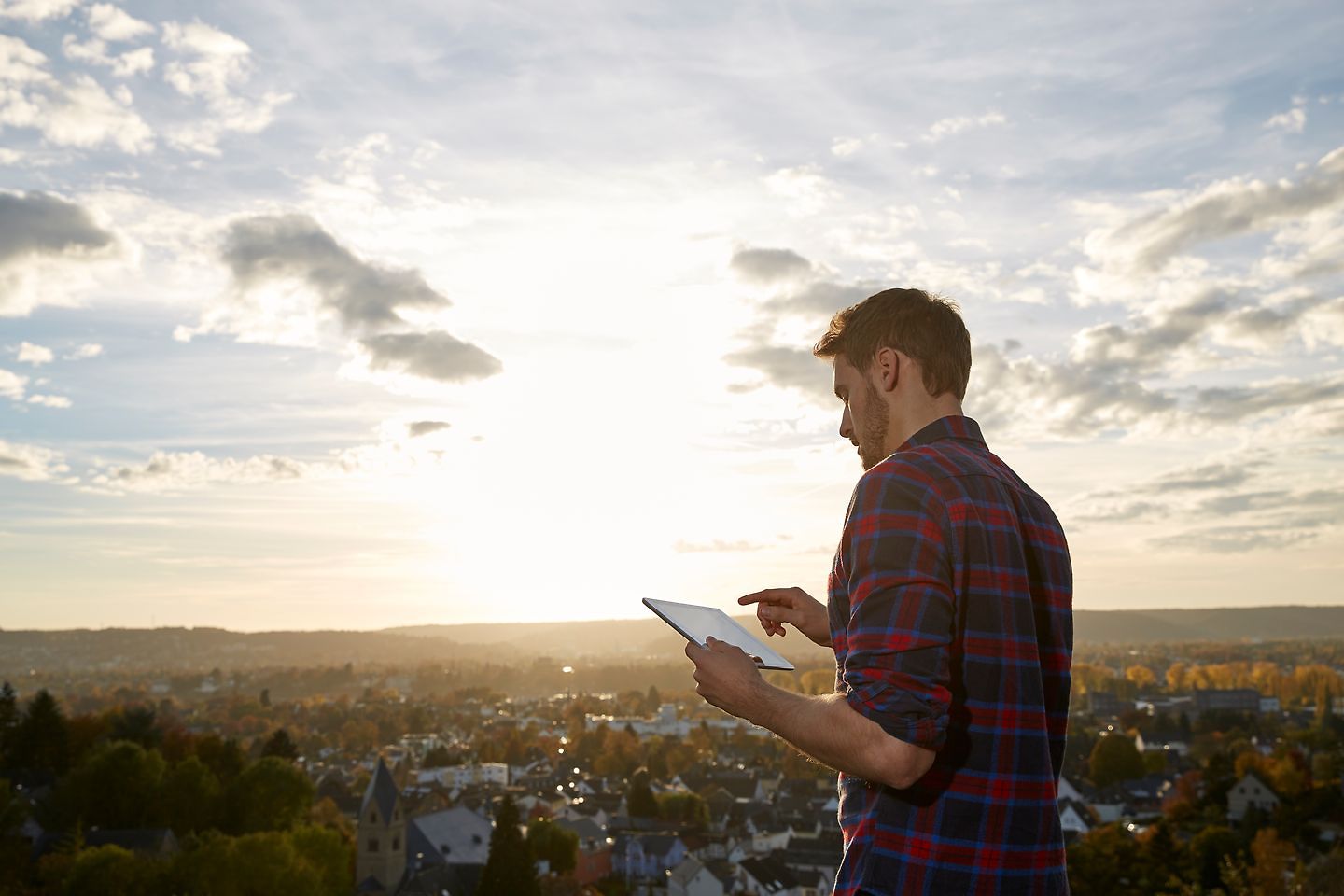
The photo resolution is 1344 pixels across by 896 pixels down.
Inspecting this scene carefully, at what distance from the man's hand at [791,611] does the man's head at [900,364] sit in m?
0.95

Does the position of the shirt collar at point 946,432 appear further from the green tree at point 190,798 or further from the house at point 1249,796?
the house at point 1249,796

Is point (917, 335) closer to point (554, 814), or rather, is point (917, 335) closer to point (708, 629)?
point (708, 629)

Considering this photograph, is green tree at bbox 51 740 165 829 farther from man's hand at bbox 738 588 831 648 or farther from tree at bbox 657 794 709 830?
man's hand at bbox 738 588 831 648

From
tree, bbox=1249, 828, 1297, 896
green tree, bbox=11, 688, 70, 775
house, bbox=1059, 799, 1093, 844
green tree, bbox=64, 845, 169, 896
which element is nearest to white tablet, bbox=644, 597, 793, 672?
tree, bbox=1249, 828, 1297, 896

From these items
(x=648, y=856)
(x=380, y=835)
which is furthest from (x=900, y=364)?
(x=648, y=856)

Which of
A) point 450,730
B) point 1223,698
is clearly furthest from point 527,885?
point 1223,698

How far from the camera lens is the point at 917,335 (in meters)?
2.90

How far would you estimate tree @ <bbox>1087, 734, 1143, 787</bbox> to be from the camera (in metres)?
93.3

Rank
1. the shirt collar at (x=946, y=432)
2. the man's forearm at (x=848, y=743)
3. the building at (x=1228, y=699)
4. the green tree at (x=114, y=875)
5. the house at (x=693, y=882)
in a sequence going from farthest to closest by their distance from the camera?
the building at (x=1228, y=699) < the house at (x=693, y=882) < the green tree at (x=114, y=875) < the shirt collar at (x=946, y=432) < the man's forearm at (x=848, y=743)

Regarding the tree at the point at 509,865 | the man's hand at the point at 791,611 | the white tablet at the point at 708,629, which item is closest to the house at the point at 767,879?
the tree at the point at 509,865

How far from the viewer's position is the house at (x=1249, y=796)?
185 ft

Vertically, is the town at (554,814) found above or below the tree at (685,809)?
above

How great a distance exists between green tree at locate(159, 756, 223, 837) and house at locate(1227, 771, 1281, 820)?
50.1 metres

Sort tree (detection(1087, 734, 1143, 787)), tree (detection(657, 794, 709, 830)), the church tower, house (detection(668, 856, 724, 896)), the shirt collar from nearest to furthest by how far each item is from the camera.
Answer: the shirt collar → house (detection(668, 856, 724, 896)) → the church tower → tree (detection(657, 794, 709, 830)) → tree (detection(1087, 734, 1143, 787))
